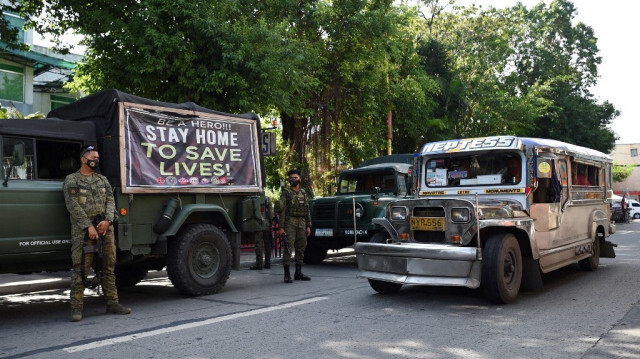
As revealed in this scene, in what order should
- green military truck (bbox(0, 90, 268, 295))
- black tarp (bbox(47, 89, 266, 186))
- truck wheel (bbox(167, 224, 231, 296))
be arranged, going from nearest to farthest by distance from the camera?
green military truck (bbox(0, 90, 268, 295))
black tarp (bbox(47, 89, 266, 186))
truck wheel (bbox(167, 224, 231, 296))

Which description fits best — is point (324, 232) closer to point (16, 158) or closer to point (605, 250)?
point (605, 250)

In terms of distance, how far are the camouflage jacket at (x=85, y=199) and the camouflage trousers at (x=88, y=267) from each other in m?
0.19

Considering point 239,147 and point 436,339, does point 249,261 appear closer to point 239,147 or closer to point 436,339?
point 239,147

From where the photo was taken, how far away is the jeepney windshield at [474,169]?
7.73 m

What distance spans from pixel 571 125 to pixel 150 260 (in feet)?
98.0

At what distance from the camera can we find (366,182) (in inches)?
466

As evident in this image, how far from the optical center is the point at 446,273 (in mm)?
6355

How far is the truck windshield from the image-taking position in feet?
37.8

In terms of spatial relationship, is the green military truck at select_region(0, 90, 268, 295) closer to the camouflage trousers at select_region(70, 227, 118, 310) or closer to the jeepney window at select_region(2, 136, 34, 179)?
the jeepney window at select_region(2, 136, 34, 179)

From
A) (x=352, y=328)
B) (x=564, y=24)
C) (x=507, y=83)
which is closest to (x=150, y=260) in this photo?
(x=352, y=328)

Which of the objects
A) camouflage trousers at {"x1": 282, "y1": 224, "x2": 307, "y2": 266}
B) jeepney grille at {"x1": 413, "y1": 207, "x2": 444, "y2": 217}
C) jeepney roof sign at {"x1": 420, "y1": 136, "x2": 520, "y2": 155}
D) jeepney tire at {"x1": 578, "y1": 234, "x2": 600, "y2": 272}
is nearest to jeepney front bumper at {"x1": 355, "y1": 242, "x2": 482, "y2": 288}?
jeepney grille at {"x1": 413, "y1": 207, "x2": 444, "y2": 217}

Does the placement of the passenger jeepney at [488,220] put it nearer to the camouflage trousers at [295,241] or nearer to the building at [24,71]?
the camouflage trousers at [295,241]

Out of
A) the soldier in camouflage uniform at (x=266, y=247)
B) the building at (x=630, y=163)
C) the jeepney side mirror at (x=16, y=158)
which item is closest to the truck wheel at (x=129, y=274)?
the jeepney side mirror at (x=16, y=158)

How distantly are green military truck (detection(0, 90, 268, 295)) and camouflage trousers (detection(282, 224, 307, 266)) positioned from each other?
0.59 m
